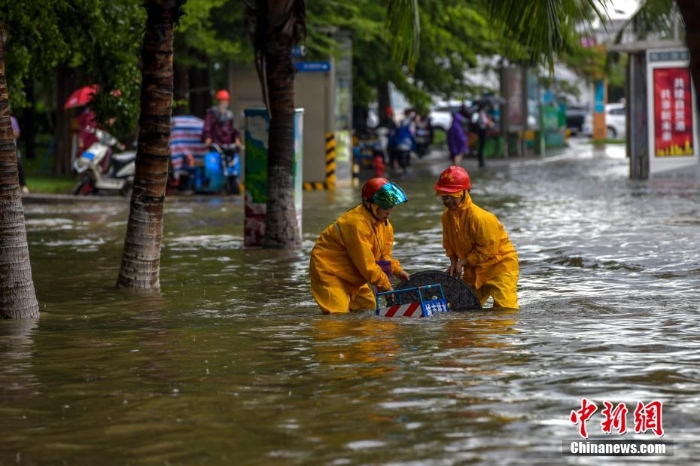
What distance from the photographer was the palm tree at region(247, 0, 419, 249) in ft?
55.2

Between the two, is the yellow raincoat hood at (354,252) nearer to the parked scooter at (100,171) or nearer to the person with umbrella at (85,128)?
the parked scooter at (100,171)

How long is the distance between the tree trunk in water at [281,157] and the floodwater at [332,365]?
42 cm

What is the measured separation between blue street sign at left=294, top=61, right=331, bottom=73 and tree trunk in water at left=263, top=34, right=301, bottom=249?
11619 mm

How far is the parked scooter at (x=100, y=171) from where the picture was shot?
26906mm

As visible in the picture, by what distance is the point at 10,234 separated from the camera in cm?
1170

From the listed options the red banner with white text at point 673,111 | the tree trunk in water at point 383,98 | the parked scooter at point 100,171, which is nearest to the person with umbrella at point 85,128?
the parked scooter at point 100,171

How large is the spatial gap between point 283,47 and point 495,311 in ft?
21.1

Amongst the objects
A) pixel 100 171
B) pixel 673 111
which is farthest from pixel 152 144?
pixel 673 111

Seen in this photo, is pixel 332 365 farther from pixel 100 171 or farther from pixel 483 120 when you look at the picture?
pixel 483 120

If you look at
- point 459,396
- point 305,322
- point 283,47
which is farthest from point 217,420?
point 283,47

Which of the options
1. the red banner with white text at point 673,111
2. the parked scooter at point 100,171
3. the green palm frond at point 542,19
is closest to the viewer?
the green palm frond at point 542,19

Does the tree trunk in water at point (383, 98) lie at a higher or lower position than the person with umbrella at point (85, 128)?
higher

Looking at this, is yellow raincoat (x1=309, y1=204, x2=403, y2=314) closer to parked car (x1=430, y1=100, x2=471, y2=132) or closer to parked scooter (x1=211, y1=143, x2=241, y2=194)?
parked scooter (x1=211, y1=143, x2=241, y2=194)

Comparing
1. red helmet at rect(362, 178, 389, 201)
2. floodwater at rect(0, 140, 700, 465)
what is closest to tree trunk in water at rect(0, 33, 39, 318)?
floodwater at rect(0, 140, 700, 465)
